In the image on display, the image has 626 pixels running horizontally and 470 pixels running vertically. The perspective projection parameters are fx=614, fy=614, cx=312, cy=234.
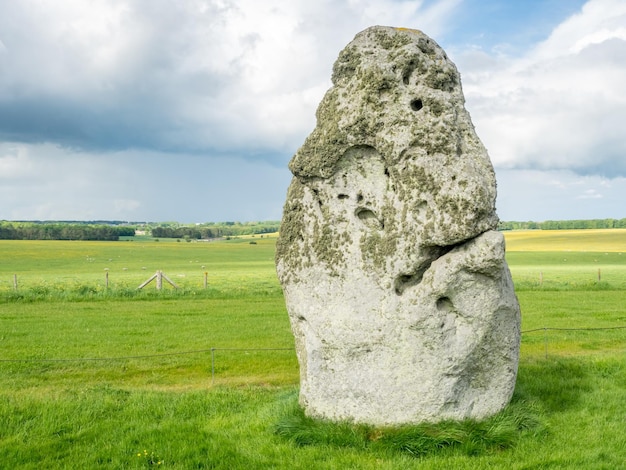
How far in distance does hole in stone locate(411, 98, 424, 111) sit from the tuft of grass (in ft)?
15.8

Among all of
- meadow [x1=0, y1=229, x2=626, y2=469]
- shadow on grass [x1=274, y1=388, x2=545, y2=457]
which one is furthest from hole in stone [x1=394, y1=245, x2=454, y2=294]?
meadow [x1=0, y1=229, x2=626, y2=469]

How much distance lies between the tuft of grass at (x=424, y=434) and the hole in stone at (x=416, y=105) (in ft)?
15.8

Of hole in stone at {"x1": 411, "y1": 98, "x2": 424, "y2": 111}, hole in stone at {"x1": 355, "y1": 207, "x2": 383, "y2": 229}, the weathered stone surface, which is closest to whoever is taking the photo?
the weathered stone surface

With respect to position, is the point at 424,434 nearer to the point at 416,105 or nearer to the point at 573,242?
the point at 416,105

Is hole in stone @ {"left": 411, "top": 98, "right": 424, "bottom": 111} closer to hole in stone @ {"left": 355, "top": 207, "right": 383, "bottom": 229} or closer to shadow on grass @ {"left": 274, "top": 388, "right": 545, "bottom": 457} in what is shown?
hole in stone @ {"left": 355, "top": 207, "right": 383, "bottom": 229}

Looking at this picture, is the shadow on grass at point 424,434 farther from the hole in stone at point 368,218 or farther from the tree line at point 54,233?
the tree line at point 54,233

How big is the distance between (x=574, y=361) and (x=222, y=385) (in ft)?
27.6

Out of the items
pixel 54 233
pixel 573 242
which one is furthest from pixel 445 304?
pixel 54 233

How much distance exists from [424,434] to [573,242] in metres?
110

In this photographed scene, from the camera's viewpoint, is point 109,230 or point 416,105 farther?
point 109,230

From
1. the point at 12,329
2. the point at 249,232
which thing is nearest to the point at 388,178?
the point at 12,329

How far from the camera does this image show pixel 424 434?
898 centimetres

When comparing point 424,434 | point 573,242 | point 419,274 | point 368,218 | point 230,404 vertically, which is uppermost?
point 368,218

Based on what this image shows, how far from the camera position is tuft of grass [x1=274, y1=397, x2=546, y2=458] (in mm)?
8820
